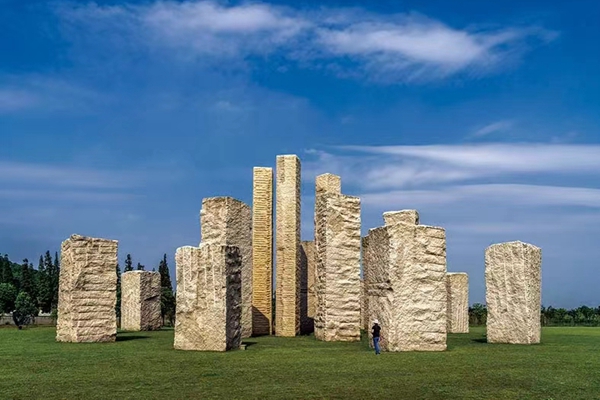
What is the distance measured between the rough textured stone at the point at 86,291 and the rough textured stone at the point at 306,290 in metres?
6.11

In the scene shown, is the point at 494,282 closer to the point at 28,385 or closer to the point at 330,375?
the point at 330,375

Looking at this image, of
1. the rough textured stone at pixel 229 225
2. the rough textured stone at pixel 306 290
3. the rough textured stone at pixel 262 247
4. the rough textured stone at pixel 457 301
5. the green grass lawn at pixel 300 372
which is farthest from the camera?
the rough textured stone at pixel 457 301

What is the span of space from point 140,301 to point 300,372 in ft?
43.3

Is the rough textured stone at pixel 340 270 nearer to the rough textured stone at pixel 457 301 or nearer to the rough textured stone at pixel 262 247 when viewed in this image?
the rough textured stone at pixel 262 247

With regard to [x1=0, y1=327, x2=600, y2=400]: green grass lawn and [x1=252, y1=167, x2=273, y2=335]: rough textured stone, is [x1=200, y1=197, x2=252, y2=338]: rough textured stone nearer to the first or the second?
[x1=252, y1=167, x2=273, y2=335]: rough textured stone

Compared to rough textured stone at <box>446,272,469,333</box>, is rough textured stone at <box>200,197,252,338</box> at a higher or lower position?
higher

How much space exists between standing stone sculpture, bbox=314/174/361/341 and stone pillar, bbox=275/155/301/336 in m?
2.09

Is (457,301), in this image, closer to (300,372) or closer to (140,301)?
(140,301)

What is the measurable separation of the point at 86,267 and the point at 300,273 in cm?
665

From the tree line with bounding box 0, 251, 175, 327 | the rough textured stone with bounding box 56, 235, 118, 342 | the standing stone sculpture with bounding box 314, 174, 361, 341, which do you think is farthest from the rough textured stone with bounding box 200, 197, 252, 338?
the tree line with bounding box 0, 251, 175, 327

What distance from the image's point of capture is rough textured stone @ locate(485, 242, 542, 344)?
55.2 ft

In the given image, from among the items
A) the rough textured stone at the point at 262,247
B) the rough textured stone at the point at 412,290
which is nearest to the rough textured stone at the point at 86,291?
the rough textured stone at the point at 262,247

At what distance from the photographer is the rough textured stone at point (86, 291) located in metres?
17.2

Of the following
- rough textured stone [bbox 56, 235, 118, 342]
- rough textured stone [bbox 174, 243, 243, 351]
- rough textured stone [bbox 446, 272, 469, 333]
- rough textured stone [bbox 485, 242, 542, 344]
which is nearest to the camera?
rough textured stone [bbox 174, 243, 243, 351]
